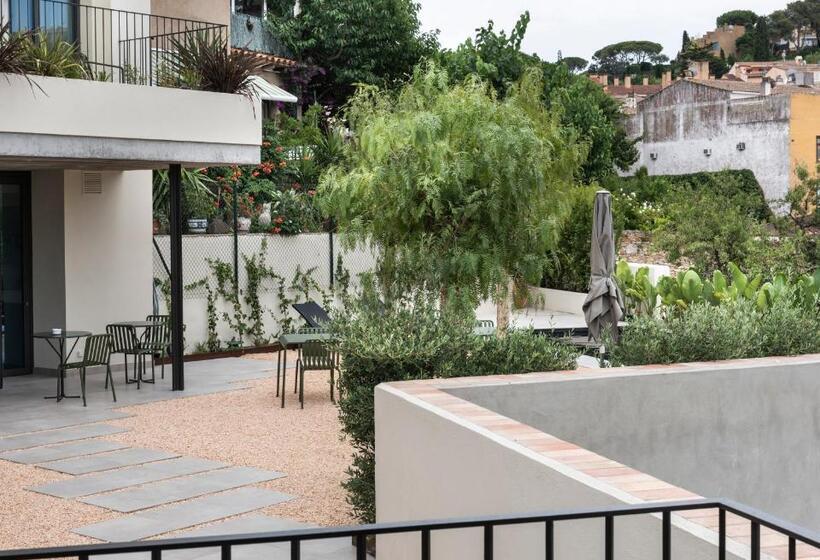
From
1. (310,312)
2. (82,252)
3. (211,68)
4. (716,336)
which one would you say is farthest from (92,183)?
(716,336)

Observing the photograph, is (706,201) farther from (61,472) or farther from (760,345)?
(61,472)

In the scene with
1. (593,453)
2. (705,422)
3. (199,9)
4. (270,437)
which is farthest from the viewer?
(199,9)

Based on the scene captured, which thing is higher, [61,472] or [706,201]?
[706,201]

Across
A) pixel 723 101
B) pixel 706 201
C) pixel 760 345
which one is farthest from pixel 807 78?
pixel 760 345

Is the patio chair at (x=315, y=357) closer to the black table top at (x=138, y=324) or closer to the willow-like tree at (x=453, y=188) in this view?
the willow-like tree at (x=453, y=188)

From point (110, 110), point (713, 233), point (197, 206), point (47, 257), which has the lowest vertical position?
point (47, 257)

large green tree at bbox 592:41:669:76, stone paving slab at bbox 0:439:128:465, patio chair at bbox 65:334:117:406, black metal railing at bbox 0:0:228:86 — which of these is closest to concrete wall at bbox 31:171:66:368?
black metal railing at bbox 0:0:228:86

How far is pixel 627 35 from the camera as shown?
12862 centimetres

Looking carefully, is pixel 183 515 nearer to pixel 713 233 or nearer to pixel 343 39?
pixel 713 233

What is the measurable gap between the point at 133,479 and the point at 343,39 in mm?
29607

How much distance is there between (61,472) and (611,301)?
714cm

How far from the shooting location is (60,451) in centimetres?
1124

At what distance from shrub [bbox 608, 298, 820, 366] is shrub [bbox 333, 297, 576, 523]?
0.74 meters

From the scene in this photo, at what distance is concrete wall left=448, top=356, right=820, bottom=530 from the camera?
292 inches
